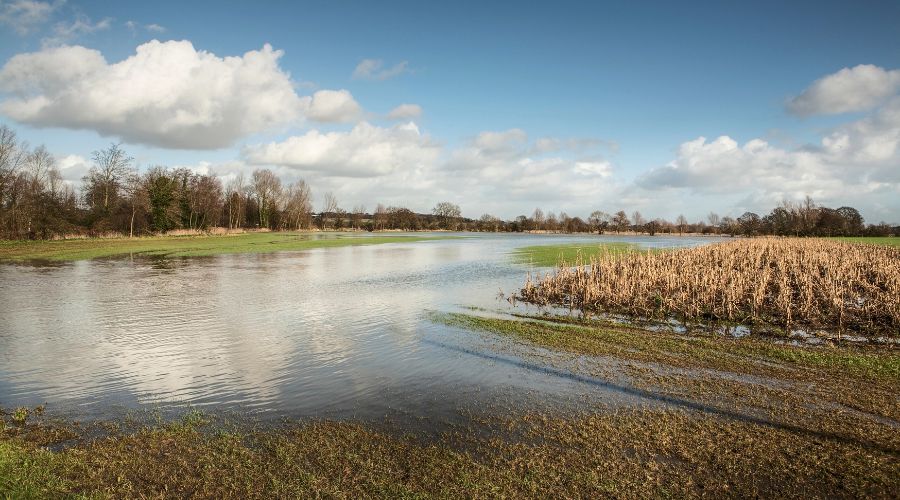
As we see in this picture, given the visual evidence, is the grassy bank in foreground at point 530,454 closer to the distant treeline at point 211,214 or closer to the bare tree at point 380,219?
the distant treeline at point 211,214

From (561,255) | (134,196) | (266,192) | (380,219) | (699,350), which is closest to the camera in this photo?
Result: (699,350)

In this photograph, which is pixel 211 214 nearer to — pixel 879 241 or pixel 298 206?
pixel 298 206

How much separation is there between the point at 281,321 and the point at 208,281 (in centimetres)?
1152

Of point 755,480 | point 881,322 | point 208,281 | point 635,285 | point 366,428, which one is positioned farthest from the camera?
point 208,281

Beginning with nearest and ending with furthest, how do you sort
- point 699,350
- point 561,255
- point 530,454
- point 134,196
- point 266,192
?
point 530,454 → point 699,350 → point 561,255 → point 134,196 → point 266,192

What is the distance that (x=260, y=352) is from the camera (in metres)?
11.7

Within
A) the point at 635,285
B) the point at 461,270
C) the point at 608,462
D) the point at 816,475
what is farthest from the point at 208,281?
the point at 816,475

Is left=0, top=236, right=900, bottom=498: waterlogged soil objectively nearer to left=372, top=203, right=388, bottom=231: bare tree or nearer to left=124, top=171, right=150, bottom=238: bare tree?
left=124, top=171, right=150, bottom=238: bare tree

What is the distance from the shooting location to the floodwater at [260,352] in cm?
846

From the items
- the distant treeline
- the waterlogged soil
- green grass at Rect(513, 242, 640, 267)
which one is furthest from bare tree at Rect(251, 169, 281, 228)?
the waterlogged soil

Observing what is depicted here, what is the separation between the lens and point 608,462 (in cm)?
608

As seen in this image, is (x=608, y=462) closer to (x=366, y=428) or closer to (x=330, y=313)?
(x=366, y=428)

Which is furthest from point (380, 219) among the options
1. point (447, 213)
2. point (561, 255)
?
point (561, 255)

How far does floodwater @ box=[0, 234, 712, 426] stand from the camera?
8461 millimetres
